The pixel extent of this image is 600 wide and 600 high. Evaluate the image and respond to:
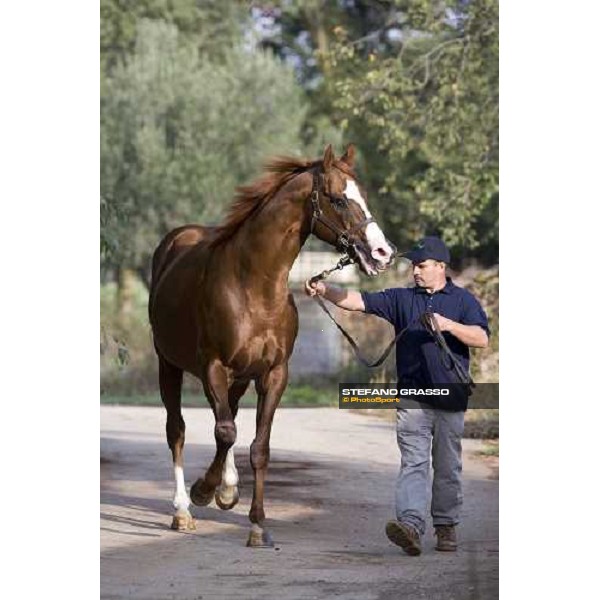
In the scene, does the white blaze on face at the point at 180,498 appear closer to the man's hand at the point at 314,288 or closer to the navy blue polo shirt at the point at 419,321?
the navy blue polo shirt at the point at 419,321

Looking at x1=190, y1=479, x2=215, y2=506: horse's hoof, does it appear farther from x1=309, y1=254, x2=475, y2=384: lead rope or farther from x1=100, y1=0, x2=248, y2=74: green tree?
x1=100, y1=0, x2=248, y2=74: green tree

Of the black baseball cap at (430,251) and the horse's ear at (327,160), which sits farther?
the black baseball cap at (430,251)

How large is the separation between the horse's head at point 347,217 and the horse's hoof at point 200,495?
187cm

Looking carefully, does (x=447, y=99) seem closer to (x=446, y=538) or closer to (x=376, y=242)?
(x=446, y=538)

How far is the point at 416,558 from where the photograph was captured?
7.77 m

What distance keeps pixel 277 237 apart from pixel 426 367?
3.27 feet

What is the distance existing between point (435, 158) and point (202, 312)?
281 inches

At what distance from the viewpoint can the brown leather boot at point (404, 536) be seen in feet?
25.1

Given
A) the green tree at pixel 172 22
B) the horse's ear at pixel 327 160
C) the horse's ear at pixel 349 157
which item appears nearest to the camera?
the horse's ear at pixel 327 160

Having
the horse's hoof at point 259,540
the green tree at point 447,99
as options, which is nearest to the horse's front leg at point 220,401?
the horse's hoof at point 259,540

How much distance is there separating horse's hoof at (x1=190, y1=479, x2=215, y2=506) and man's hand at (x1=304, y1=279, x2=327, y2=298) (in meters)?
1.69

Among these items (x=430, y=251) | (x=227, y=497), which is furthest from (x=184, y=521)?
(x=430, y=251)
